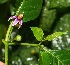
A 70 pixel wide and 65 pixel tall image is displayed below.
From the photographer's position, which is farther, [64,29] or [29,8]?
[64,29]

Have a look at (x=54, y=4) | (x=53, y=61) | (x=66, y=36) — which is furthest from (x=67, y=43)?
(x=53, y=61)

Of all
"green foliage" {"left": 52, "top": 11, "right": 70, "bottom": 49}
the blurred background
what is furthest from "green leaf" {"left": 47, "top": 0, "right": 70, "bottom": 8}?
"green foliage" {"left": 52, "top": 11, "right": 70, "bottom": 49}

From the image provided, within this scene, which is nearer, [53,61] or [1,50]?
[53,61]

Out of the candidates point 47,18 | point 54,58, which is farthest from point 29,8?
point 47,18

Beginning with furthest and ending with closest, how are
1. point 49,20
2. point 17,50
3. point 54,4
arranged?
point 17,50, point 49,20, point 54,4

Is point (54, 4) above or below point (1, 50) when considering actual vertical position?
above

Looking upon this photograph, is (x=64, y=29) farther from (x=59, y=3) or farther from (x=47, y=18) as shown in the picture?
(x=59, y=3)

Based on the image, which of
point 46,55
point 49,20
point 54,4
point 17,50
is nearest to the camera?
point 46,55

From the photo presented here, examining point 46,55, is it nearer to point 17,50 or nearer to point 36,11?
point 36,11
